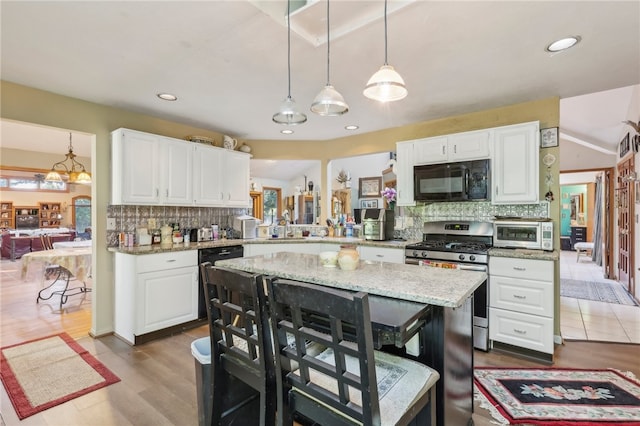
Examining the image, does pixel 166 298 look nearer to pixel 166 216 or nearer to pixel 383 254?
pixel 166 216

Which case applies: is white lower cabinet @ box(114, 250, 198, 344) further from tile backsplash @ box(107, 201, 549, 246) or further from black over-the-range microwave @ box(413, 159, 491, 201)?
black over-the-range microwave @ box(413, 159, 491, 201)

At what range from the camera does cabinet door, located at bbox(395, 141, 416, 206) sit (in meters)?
3.63

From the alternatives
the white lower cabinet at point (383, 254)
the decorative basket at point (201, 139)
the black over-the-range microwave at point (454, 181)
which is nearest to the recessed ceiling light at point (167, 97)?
the decorative basket at point (201, 139)

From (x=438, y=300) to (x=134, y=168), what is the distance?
3.22 meters

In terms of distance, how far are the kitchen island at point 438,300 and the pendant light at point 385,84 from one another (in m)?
1.01

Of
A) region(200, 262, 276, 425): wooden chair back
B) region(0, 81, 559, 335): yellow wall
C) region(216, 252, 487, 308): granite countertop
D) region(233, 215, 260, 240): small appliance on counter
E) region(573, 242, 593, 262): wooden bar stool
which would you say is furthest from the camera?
region(573, 242, 593, 262): wooden bar stool

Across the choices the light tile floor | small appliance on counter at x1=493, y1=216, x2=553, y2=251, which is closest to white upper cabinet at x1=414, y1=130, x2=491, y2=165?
small appliance on counter at x1=493, y1=216, x2=553, y2=251

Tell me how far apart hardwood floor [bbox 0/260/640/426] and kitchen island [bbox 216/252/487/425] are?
56 centimetres

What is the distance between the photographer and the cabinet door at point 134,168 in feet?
10.4

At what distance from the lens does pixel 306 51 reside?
2.15 m

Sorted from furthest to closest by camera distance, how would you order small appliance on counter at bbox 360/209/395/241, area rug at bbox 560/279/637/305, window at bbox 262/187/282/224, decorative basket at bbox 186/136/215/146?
window at bbox 262/187/282/224, area rug at bbox 560/279/637/305, decorative basket at bbox 186/136/215/146, small appliance on counter at bbox 360/209/395/241

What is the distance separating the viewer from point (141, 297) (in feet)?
9.82

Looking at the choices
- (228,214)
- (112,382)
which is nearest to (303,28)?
(112,382)

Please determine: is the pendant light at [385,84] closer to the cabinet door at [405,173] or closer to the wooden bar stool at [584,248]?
the cabinet door at [405,173]
